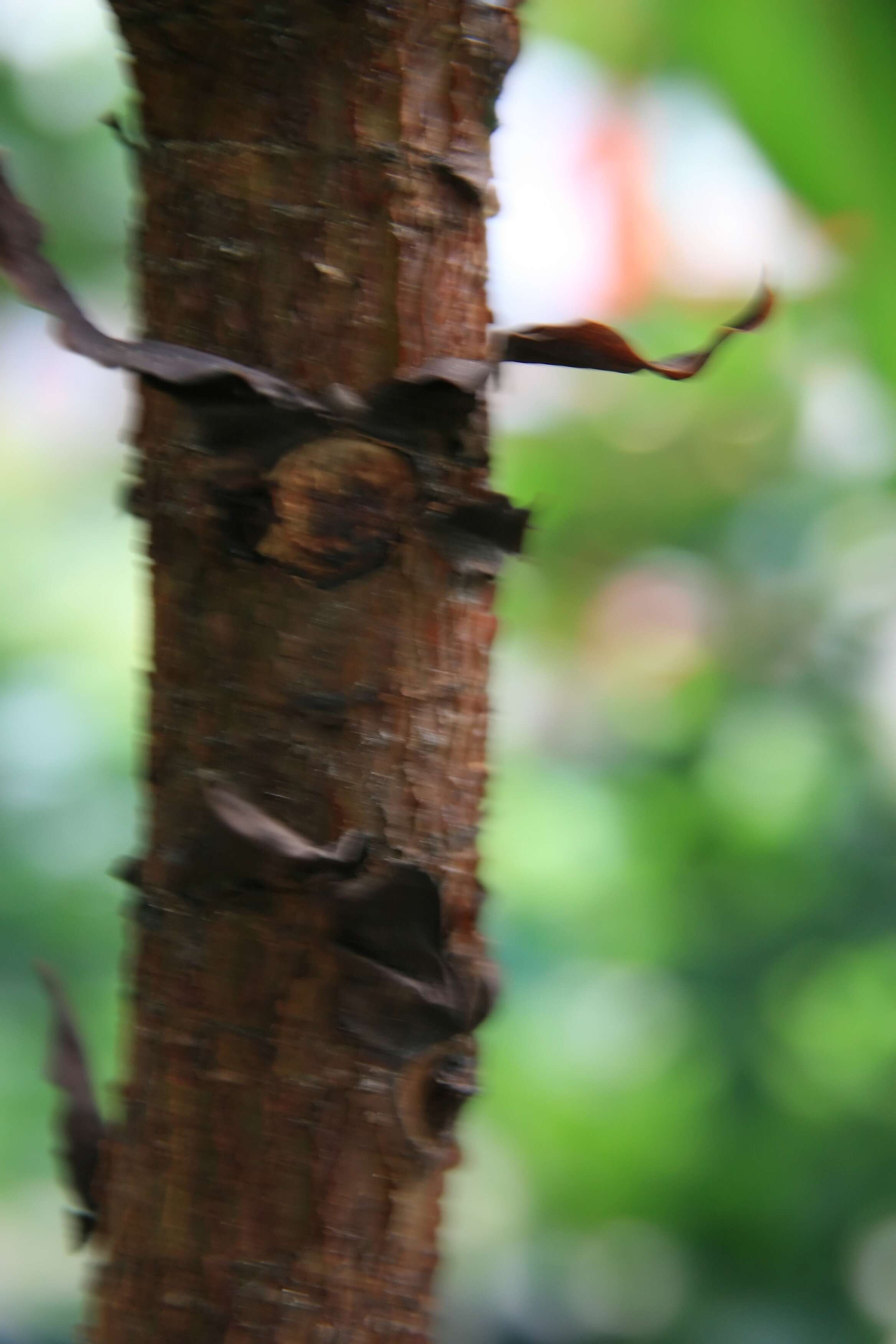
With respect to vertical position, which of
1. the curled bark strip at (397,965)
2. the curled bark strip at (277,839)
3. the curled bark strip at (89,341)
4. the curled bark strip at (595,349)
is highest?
the curled bark strip at (595,349)

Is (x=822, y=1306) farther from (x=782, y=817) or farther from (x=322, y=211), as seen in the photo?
(x=322, y=211)

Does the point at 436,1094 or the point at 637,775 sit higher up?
the point at 637,775

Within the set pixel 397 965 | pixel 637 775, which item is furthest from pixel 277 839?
pixel 637 775

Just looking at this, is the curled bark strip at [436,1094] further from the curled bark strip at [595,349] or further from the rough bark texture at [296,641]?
the curled bark strip at [595,349]

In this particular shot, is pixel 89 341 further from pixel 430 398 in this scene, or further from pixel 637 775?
pixel 637 775

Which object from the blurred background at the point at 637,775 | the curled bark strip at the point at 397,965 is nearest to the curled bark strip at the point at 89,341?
the curled bark strip at the point at 397,965

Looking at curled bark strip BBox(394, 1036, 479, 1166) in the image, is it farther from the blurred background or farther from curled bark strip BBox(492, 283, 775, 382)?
the blurred background
